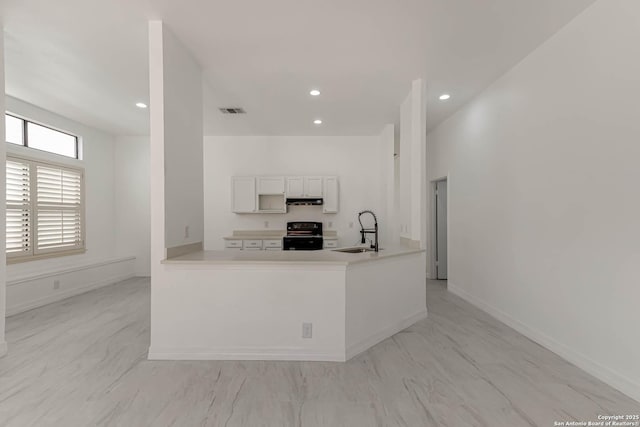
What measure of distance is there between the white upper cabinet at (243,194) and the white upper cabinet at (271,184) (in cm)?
13

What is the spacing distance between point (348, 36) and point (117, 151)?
18.6 feet

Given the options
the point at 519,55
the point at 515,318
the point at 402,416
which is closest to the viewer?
the point at 402,416

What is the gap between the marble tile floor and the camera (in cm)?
193

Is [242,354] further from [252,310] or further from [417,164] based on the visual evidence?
[417,164]

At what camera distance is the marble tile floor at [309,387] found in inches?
75.8

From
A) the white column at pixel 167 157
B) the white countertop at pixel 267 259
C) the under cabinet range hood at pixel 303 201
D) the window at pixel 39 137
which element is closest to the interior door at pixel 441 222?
the under cabinet range hood at pixel 303 201

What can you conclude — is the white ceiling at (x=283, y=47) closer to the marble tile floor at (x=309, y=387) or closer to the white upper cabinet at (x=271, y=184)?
the white upper cabinet at (x=271, y=184)

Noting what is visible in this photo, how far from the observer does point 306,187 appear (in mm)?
5973

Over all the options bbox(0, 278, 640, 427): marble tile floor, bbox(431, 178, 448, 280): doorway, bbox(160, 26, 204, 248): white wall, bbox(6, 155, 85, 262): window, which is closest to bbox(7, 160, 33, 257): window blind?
bbox(6, 155, 85, 262): window

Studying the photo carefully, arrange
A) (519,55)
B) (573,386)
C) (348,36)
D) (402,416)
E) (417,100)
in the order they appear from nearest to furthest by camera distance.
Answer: (402,416), (573,386), (348,36), (519,55), (417,100)

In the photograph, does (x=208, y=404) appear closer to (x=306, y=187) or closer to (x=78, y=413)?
(x=78, y=413)

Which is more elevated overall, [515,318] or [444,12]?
[444,12]

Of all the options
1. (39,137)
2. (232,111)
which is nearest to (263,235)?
(232,111)

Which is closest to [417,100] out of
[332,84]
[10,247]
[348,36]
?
[332,84]
